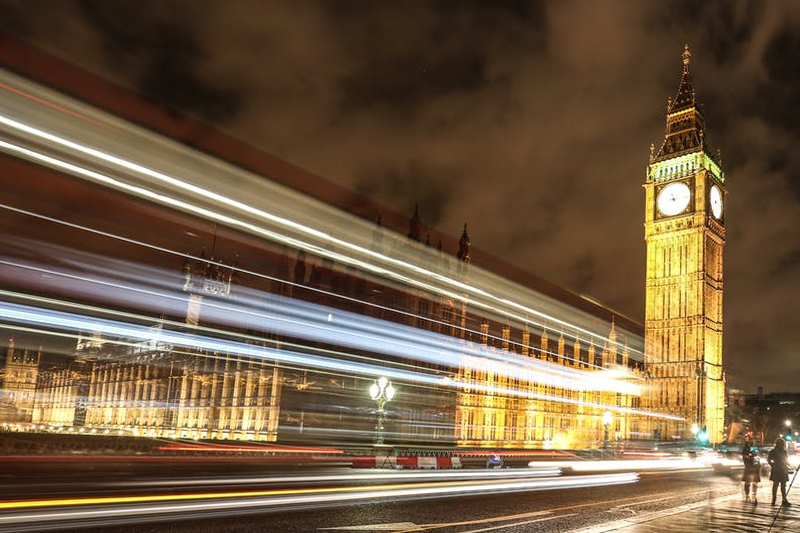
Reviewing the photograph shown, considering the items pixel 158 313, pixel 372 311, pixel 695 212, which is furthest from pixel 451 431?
pixel 695 212

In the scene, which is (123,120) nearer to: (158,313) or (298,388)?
(298,388)

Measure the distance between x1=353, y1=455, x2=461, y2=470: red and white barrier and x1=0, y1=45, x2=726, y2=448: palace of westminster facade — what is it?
18.9m

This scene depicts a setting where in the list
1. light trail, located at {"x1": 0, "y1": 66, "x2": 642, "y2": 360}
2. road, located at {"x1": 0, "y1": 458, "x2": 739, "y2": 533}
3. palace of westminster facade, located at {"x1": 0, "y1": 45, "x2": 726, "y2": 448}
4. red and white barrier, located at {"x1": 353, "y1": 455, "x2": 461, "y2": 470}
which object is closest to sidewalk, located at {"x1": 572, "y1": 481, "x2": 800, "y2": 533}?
road, located at {"x1": 0, "y1": 458, "x2": 739, "y2": 533}

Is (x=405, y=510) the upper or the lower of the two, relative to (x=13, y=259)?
lower

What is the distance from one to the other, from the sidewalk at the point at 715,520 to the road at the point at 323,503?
504mm

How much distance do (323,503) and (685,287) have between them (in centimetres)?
6591

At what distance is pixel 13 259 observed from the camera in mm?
15242

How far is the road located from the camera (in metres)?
8.77

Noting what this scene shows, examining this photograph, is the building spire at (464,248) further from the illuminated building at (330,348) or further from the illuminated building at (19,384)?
the illuminated building at (19,384)

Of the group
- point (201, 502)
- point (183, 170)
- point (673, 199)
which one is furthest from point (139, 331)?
point (673, 199)

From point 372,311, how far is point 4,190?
118 feet

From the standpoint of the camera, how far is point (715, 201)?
71.7 metres

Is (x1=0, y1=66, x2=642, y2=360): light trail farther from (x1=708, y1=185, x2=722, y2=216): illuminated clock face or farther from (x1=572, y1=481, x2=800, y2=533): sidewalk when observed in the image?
(x1=708, y1=185, x2=722, y2=216): illuminated clock face

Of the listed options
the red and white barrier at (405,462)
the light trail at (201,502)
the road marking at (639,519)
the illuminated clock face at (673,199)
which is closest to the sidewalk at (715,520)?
the road marking at (639,519)
